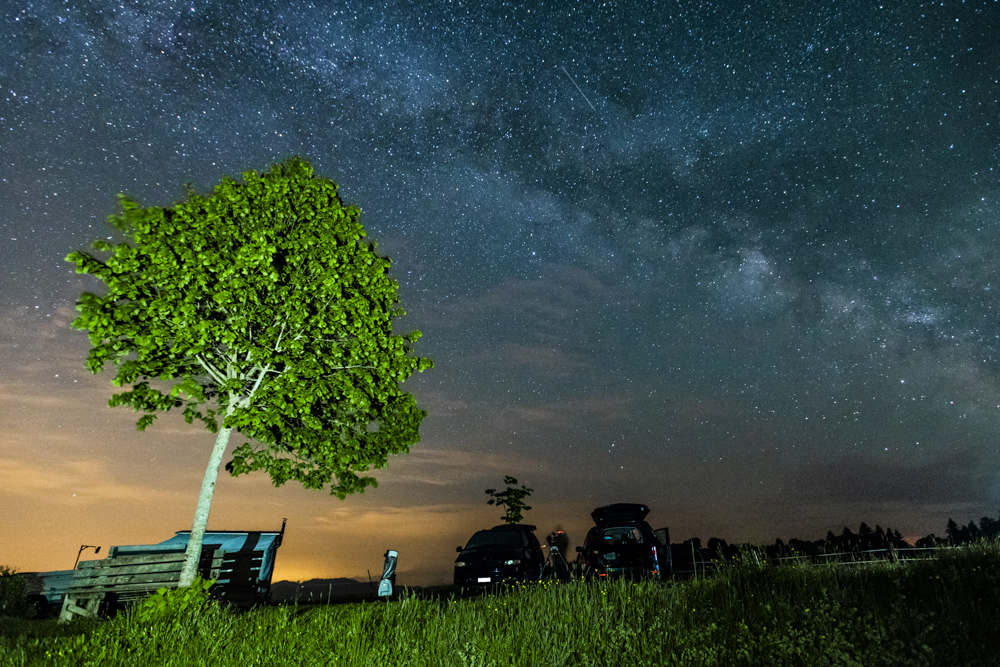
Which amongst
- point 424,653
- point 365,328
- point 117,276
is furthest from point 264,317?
point 424,653

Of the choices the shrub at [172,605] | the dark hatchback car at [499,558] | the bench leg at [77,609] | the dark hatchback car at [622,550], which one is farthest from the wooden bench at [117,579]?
the dark hatchback car at [622,550]

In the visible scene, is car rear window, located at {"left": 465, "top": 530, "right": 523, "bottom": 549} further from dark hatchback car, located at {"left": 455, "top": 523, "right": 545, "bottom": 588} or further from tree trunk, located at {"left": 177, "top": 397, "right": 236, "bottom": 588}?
tree trunk, located at {"left": 177, "top": 397, "right": 236, "bottom": 588}

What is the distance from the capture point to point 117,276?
10.9 m

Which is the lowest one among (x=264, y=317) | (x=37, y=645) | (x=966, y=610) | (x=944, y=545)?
(x=37, y=645)

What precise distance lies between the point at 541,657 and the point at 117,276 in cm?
1062

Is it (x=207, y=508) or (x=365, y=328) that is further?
(x=365, y=328)

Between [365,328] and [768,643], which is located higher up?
[365,328]

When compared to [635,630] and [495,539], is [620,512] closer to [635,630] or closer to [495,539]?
[495,539]

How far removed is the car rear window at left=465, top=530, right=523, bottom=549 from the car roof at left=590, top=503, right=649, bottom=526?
4646 mm

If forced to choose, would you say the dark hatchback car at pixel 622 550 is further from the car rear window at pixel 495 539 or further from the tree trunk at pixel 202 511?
the tree trunk at pixel 202 511

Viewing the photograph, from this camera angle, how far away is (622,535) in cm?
1602

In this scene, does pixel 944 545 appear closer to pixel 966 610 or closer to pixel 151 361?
pixel 966 610

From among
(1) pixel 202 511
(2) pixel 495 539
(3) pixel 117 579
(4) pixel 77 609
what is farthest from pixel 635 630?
(4) pixel 77 609

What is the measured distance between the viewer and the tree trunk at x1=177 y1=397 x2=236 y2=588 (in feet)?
34.4
